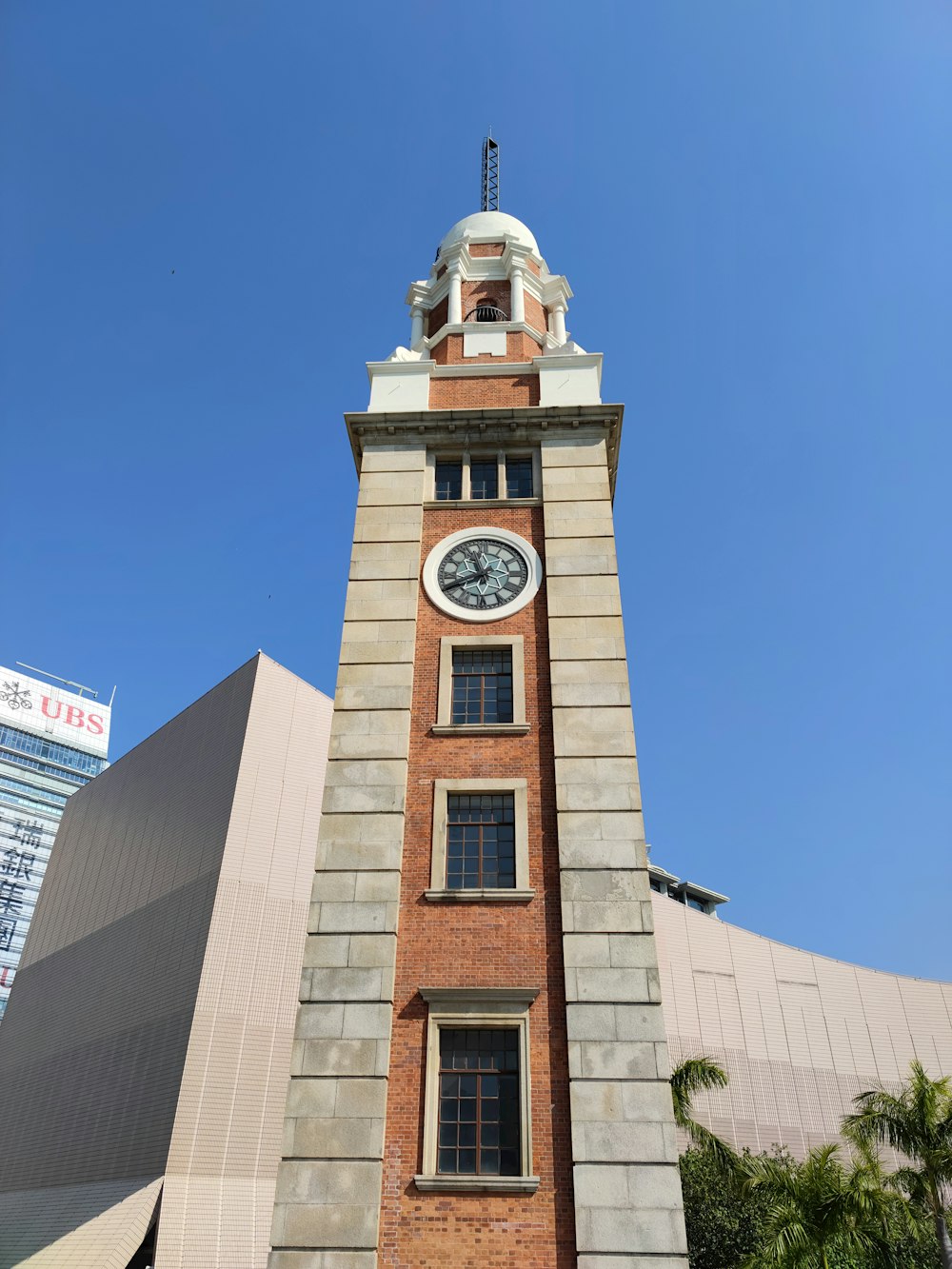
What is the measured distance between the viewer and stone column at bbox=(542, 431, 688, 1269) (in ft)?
42.4

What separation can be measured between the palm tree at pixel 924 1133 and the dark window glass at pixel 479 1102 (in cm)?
1245

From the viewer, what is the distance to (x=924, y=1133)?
2158 cm

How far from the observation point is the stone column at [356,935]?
515 inches

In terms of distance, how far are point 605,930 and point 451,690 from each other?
5.46 m

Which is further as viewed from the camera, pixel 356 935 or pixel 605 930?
pixel 356 935

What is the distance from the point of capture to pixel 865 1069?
51.5m

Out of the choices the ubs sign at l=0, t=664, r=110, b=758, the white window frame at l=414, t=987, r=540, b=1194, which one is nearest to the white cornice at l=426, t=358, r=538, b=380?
the white window frame at l=414, t=987, r=540, b=1194

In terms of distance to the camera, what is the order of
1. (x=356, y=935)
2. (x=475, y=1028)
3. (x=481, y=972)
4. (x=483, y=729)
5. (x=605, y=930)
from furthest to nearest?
1. (x=483, y=729)
2. (x=356, y=935)
3. (x=605, y=930)
4. (x=481, y=972)
5. (x=475, y=1028)

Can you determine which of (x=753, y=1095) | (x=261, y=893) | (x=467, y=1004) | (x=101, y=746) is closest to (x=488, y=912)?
(x=467, y=1004)

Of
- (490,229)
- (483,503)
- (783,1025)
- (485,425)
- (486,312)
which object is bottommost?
(783,1025)

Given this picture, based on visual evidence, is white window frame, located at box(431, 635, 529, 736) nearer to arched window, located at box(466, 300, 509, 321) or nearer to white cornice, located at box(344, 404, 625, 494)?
white cornice, located at box(344, 404, 625, 494)

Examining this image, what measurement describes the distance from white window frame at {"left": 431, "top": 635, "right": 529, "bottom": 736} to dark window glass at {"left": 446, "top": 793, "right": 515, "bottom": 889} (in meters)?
1.23

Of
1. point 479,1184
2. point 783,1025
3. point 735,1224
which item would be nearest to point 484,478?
point 479,1184

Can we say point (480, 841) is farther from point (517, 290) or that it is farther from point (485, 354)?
point (517, 290)
